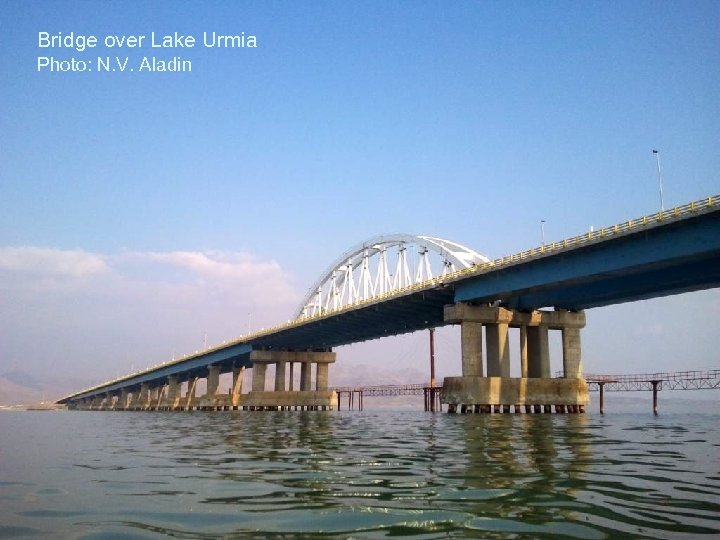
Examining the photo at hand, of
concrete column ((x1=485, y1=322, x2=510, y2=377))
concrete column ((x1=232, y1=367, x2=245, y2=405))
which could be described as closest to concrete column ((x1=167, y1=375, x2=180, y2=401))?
concrete column ((x1=232, y1=367, x2=245, y2=405))

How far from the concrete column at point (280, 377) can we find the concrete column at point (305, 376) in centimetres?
511

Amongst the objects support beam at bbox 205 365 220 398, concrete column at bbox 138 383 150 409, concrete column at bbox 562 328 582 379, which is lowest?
concrete column at bbox 138 383 150 409

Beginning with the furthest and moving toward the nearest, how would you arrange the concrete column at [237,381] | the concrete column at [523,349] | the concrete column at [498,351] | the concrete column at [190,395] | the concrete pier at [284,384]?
the concrete column at [190,395], the concrete column at [237,381], the concrete pier at [284,384], the concrete column at [523,349], the concrete column at [498,351]

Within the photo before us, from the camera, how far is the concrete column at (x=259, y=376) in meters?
125

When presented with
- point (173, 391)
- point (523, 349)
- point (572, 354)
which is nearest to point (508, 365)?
point (523, 349)

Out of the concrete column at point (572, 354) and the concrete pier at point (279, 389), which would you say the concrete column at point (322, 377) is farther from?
the concrete column at point (572, 354)

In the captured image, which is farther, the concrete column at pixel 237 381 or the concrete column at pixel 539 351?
the concrete column at pixel 237 381

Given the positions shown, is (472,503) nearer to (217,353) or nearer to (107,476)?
(107,476)

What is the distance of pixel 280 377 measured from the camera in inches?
4968

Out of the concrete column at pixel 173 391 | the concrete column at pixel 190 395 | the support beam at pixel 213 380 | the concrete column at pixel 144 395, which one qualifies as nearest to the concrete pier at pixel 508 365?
the support beam at pixel 213 380

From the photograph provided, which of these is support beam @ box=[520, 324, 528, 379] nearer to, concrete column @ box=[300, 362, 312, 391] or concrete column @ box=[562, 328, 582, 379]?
concrete column @ box=[562, 328, 582, 379]

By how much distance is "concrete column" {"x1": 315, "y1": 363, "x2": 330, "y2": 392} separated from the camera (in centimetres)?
12769

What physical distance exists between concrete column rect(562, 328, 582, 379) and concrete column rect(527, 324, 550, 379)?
2.09 meters

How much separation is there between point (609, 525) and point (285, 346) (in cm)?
12131
